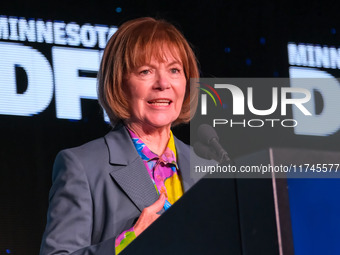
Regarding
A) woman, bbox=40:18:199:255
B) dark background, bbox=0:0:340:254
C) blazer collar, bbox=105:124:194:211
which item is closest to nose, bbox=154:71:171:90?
woman, bbox=40:18:199:255

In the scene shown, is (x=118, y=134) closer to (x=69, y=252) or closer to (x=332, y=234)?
(x=69, y=252)

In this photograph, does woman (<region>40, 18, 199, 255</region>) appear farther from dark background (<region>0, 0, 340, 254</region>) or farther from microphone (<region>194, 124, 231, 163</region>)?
dark background (<region>0, 0, 340, 254</region>)

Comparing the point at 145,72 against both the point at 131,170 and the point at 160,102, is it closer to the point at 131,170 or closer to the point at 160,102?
the point at 160,102

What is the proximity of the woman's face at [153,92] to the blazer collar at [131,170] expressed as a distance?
0.23 feet

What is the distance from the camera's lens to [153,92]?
180 cm

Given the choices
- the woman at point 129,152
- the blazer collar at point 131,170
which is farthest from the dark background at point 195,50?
the blazer collar at point 131,170

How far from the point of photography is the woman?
150 cm

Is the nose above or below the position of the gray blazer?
above

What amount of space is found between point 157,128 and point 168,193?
0.74 ft

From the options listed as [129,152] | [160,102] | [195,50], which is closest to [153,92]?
[160,102]

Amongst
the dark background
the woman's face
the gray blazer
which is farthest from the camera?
the dark background

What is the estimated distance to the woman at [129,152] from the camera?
150cm

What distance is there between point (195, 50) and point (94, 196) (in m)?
2.15

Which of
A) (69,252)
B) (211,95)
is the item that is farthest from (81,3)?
(69,252)
